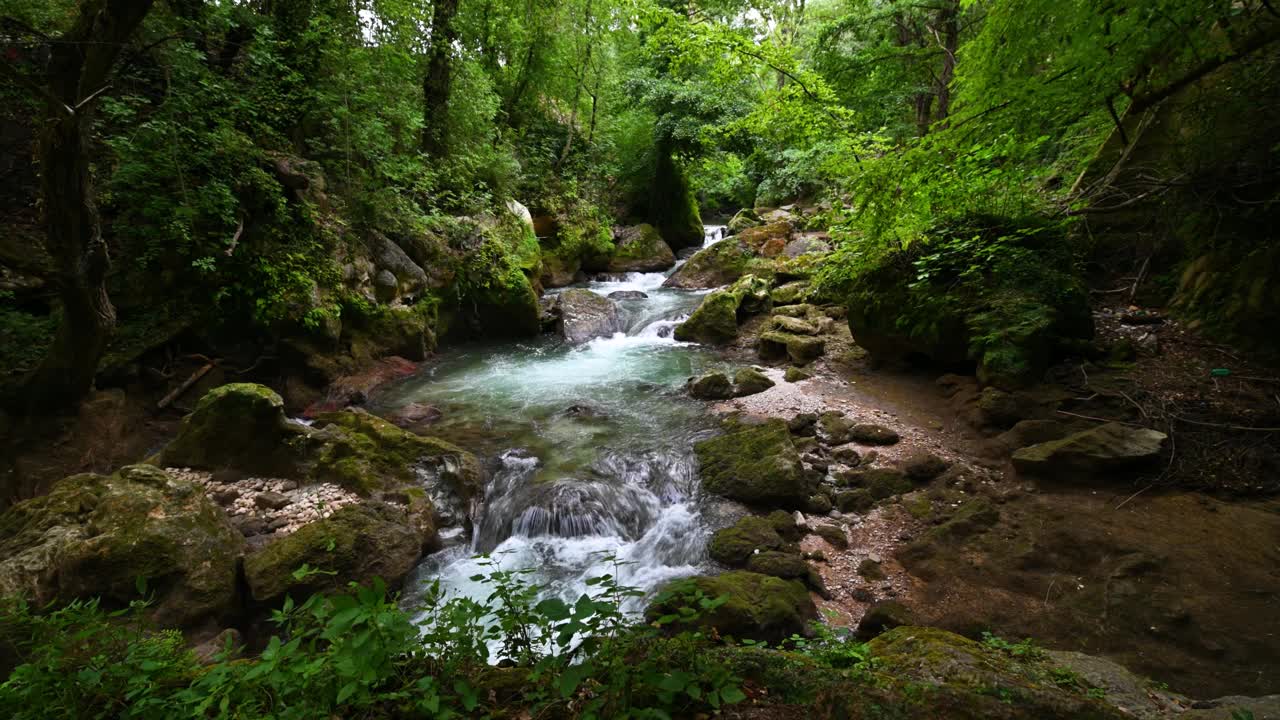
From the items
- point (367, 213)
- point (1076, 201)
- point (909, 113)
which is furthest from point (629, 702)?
point (909, 113)

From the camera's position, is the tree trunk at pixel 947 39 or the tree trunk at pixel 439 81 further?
the tree trunk at pixel 439 81

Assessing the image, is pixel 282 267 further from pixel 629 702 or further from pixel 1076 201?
pixel 1076 201

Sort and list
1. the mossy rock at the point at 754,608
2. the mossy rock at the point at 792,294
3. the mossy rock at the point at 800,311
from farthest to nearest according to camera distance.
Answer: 1. the mossy rock at the point at 792,294
2. the mossy rock at the point at 800,311
3. the mossy rock at the point at 754,608

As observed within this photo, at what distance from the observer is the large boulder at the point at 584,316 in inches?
465

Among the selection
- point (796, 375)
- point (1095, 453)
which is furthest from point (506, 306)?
point (1095, 453)

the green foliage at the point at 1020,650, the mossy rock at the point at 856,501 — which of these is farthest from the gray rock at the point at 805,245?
the green foliage at the point at 1020,650

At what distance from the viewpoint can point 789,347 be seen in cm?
898

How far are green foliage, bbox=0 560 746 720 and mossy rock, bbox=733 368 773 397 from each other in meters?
6.22

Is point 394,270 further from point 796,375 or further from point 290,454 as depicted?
point 796,375

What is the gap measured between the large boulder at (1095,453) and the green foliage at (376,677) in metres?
4.58

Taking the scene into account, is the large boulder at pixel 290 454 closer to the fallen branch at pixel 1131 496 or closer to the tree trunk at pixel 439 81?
the fallen branch at pixel 1131 496

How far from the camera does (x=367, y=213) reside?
30.0 feet

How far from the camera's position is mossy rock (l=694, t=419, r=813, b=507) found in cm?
511

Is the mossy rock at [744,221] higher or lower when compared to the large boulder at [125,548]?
higher
